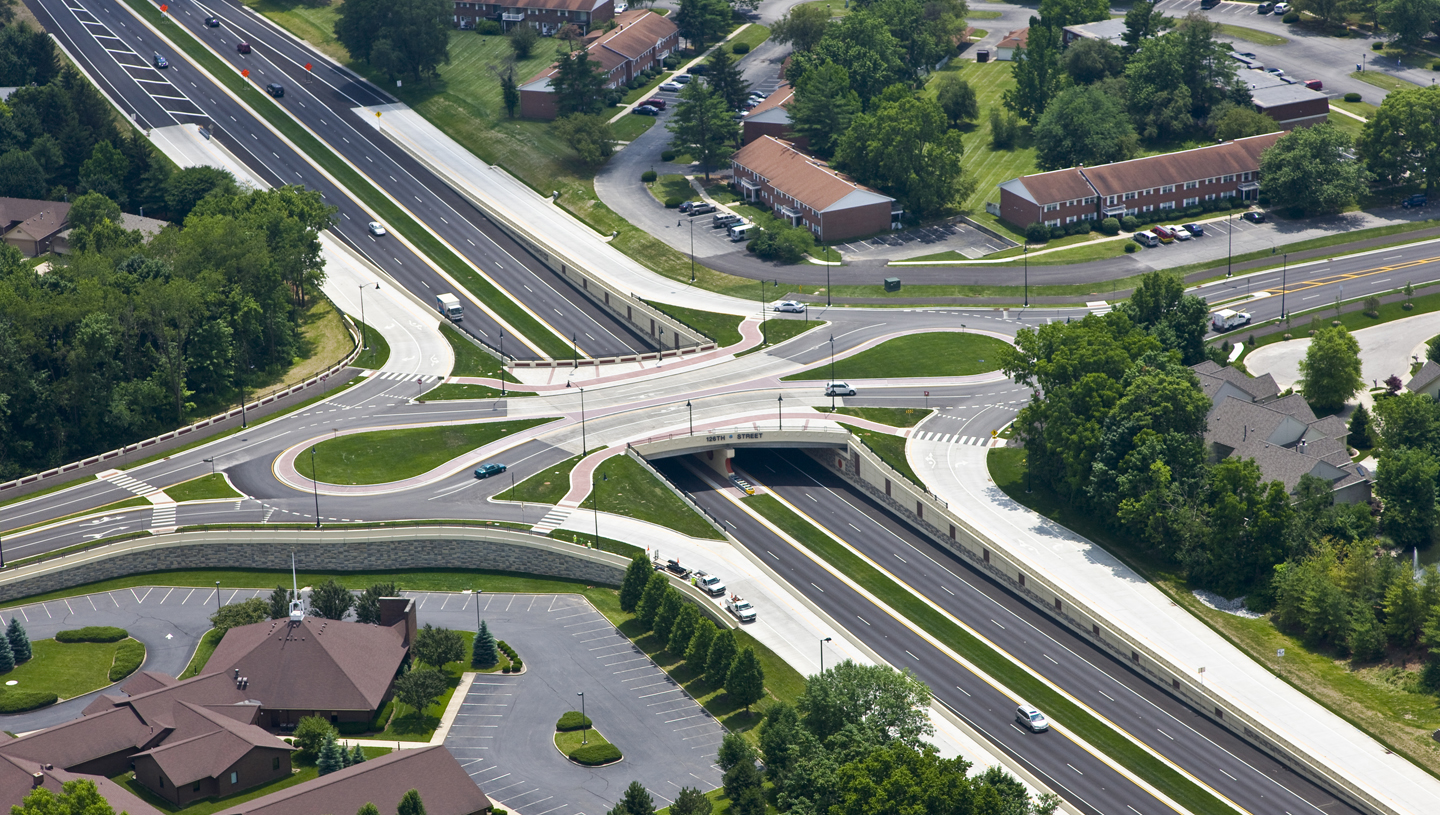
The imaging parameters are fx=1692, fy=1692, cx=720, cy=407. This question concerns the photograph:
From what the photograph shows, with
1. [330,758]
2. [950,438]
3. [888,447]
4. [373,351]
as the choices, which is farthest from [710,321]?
[330,758]

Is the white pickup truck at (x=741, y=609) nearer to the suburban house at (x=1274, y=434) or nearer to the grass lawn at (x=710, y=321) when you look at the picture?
the suburban house at (x=1274, y=434)

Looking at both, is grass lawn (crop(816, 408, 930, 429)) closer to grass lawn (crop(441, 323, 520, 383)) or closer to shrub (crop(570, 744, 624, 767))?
grass lawn (crop(441, 323, 520, 383))

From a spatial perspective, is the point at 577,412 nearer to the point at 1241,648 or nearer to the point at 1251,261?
the point at 1241,648

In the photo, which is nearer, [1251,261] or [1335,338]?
[1335,338]

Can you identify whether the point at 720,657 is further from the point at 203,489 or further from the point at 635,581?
the point at 203,489

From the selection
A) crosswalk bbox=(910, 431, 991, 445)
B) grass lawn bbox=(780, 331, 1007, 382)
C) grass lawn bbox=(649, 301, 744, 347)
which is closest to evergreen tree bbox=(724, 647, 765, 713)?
crosswalk bbox=(910, 431, 991, 445)

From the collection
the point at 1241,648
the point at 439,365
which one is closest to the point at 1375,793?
the point at 1241,648

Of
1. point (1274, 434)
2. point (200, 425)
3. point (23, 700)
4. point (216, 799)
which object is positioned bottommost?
point (200, 425)
